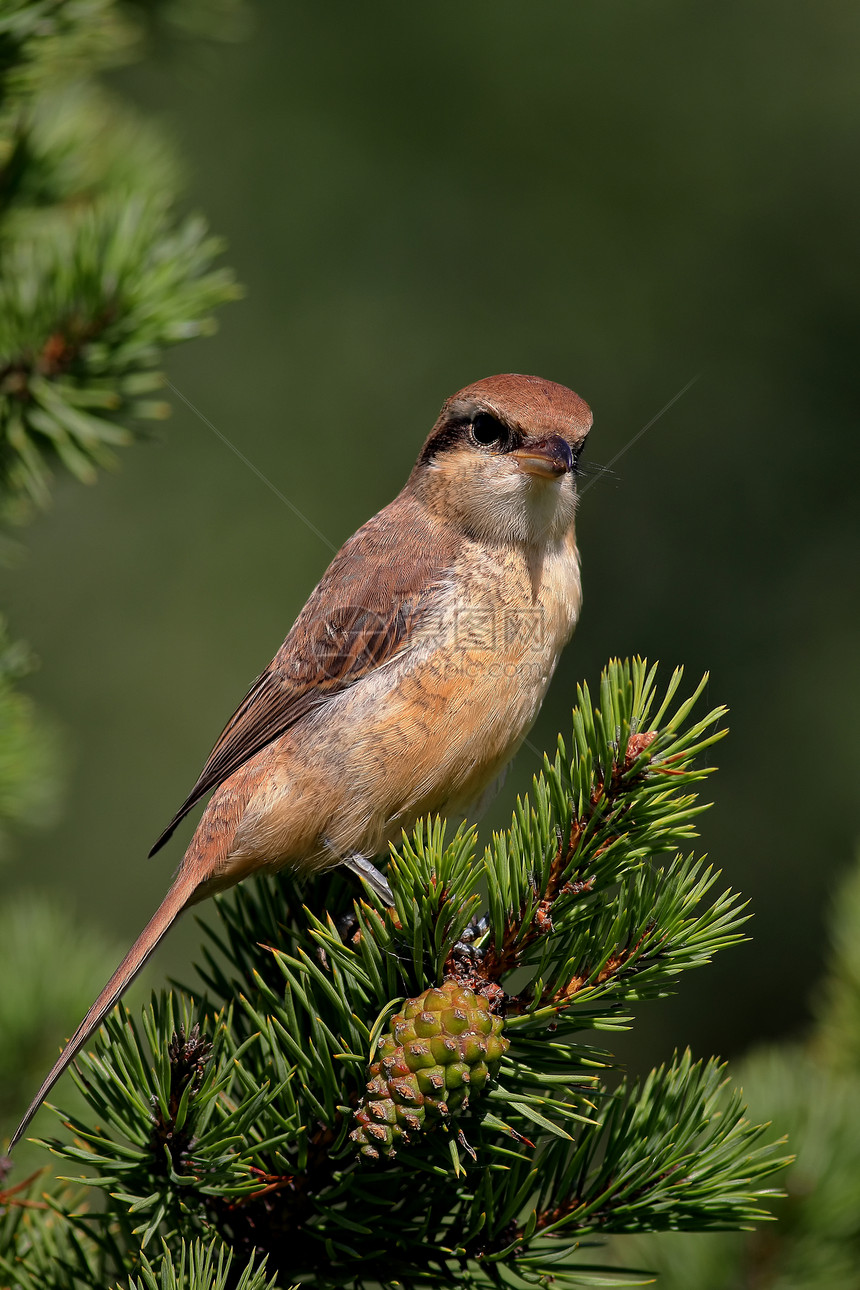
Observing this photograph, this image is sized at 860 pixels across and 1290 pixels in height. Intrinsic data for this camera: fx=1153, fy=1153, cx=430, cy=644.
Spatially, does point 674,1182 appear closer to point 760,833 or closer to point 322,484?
point 760,833

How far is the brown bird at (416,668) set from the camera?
9.98ft

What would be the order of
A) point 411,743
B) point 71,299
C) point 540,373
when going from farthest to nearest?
point 540,373, point 411,743, point 71,299

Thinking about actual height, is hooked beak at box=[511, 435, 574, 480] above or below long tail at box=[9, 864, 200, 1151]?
above

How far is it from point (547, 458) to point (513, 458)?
0.68 feet

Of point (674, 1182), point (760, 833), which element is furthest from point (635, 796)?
point (760, 833)

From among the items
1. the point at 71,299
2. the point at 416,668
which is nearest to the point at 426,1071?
the point at 416,668

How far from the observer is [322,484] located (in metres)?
8.15

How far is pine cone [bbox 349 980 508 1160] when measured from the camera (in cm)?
188

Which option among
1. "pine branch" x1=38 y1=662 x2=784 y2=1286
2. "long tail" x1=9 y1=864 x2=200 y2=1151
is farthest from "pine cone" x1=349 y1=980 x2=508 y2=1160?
"long tail" x1=9 y1=864 x2=200 y2=1151

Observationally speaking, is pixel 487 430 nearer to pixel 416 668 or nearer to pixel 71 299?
pixel 416 668

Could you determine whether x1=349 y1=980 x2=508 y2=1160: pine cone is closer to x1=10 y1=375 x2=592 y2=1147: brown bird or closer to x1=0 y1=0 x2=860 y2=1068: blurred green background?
x1=10 y1=375 x2=592 y2=1147: brown bird

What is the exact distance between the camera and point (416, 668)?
3137 mm

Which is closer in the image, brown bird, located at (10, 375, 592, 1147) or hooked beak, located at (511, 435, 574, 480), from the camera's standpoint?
brown bird, located at (10, 375, 592, 1147)

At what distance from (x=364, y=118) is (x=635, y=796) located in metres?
7.16
